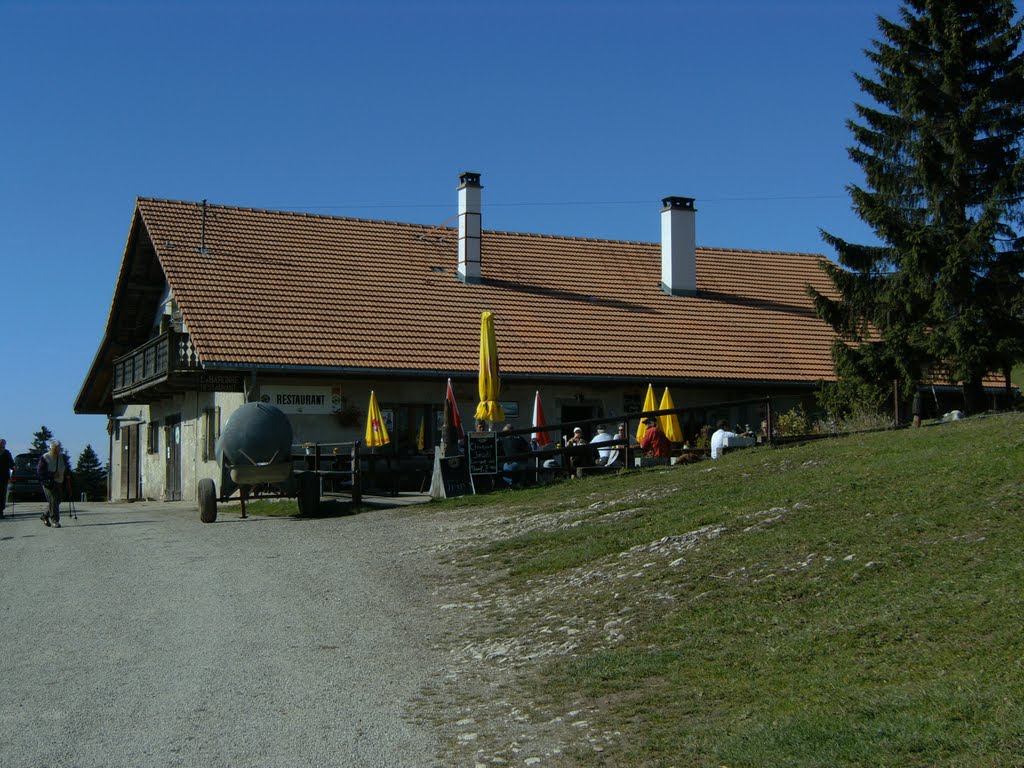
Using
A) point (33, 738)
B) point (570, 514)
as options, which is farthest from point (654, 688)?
point (570, 514)

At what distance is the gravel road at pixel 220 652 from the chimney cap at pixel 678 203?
18989 mm

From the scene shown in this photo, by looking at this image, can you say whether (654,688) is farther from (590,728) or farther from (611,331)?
(611,331)

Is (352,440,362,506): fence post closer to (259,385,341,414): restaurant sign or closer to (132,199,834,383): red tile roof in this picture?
(132,199,834,383): red tile roof

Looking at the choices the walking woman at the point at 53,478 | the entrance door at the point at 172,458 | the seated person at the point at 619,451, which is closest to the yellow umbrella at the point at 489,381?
the seated person at the point at 619,451

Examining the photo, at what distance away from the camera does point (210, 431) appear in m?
26.8

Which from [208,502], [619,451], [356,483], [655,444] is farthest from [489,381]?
[208,502]

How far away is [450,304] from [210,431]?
21.4 feet

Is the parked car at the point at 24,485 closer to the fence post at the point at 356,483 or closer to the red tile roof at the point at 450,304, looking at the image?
the red tile roof at the point at 450,304

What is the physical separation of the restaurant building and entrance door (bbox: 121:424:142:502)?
0.51m

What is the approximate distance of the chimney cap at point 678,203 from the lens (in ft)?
106

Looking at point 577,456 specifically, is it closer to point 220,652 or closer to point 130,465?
point 220,652

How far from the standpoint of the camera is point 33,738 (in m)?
6.87

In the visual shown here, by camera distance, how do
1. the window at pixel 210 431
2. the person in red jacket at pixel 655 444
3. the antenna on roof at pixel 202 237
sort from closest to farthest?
1. the person in red jacket at pixel 655 444
2. the window at pixel 210 431
3. the antenna on roof at pixel 202 237

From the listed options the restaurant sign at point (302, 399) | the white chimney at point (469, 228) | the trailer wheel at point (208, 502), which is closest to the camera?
the trailer wheel at point (208, 502)
